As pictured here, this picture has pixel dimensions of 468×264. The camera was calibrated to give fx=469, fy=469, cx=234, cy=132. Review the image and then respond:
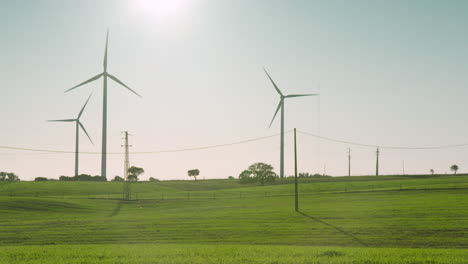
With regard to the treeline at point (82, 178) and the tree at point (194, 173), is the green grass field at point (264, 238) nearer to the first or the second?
the treeline at point (82, 178)

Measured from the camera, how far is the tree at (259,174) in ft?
451

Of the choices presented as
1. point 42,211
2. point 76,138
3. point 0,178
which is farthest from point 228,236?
point 0,178

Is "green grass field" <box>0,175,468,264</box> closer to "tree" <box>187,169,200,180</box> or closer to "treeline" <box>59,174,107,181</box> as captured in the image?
"treeline" <box>59,174,107,181</box>

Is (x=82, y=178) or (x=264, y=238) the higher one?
(x=82, y=178)

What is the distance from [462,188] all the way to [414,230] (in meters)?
55.1

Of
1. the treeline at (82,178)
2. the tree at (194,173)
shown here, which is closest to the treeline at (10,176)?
the treeline at (82,178)

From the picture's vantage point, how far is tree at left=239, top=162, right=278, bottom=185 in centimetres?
13754

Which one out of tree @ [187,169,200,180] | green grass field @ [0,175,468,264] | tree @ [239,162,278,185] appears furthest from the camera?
tree @ [187,169,200,180]

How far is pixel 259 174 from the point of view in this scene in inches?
5448

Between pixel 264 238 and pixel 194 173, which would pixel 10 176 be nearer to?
pixel 194 173

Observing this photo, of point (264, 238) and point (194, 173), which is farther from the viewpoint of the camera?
point (194, 173)

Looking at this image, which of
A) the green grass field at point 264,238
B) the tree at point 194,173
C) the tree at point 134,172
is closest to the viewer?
the green grass field at point 264,238

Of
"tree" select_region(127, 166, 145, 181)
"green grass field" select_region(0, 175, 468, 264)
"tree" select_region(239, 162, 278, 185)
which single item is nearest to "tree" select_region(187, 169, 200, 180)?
"tree" select_region(127, 166, 145, 181)

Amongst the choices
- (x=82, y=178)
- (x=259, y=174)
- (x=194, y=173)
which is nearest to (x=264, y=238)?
(x=259, y=174)
